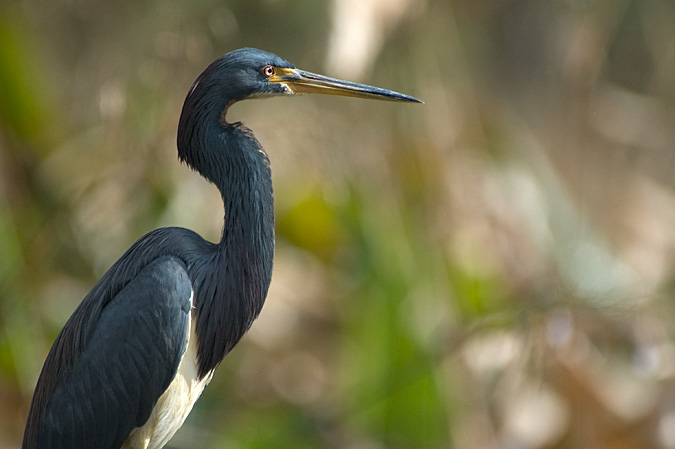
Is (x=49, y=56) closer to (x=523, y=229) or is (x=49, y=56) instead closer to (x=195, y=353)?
(x=523, y=229)

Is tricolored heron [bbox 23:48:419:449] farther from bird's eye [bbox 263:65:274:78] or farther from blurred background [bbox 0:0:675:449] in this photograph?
blurred background [bbox 0:0:675:449]

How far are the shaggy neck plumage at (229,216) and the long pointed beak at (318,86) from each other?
21 cm

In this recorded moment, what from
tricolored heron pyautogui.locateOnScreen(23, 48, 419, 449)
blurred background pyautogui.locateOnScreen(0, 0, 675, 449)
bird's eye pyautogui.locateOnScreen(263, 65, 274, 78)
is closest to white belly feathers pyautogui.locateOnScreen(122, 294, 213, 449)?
tricolored heron pyautogui.locateOnScreen(23, 48, 419, 449)

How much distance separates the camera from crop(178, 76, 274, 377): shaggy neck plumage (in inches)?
127

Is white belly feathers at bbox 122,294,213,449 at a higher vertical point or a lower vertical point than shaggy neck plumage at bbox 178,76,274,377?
lower

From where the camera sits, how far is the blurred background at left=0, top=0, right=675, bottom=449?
19.4ft

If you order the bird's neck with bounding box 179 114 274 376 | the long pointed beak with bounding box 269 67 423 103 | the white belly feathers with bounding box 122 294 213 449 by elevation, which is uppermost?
the long pointed beak with bounding box 269 67 423 103

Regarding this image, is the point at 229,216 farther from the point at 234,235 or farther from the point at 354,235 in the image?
the point at 354,235

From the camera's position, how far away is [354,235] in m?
6.35

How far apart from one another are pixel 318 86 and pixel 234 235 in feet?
2.01

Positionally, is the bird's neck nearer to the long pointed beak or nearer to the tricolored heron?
the tricolored heron

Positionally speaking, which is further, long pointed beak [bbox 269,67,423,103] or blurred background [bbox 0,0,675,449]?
blurred background [bbox 0,0,675,449]

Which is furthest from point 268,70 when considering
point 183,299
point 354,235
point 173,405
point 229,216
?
point 354,235

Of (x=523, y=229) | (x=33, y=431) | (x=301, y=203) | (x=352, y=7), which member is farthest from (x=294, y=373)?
(x=33, y=431)
